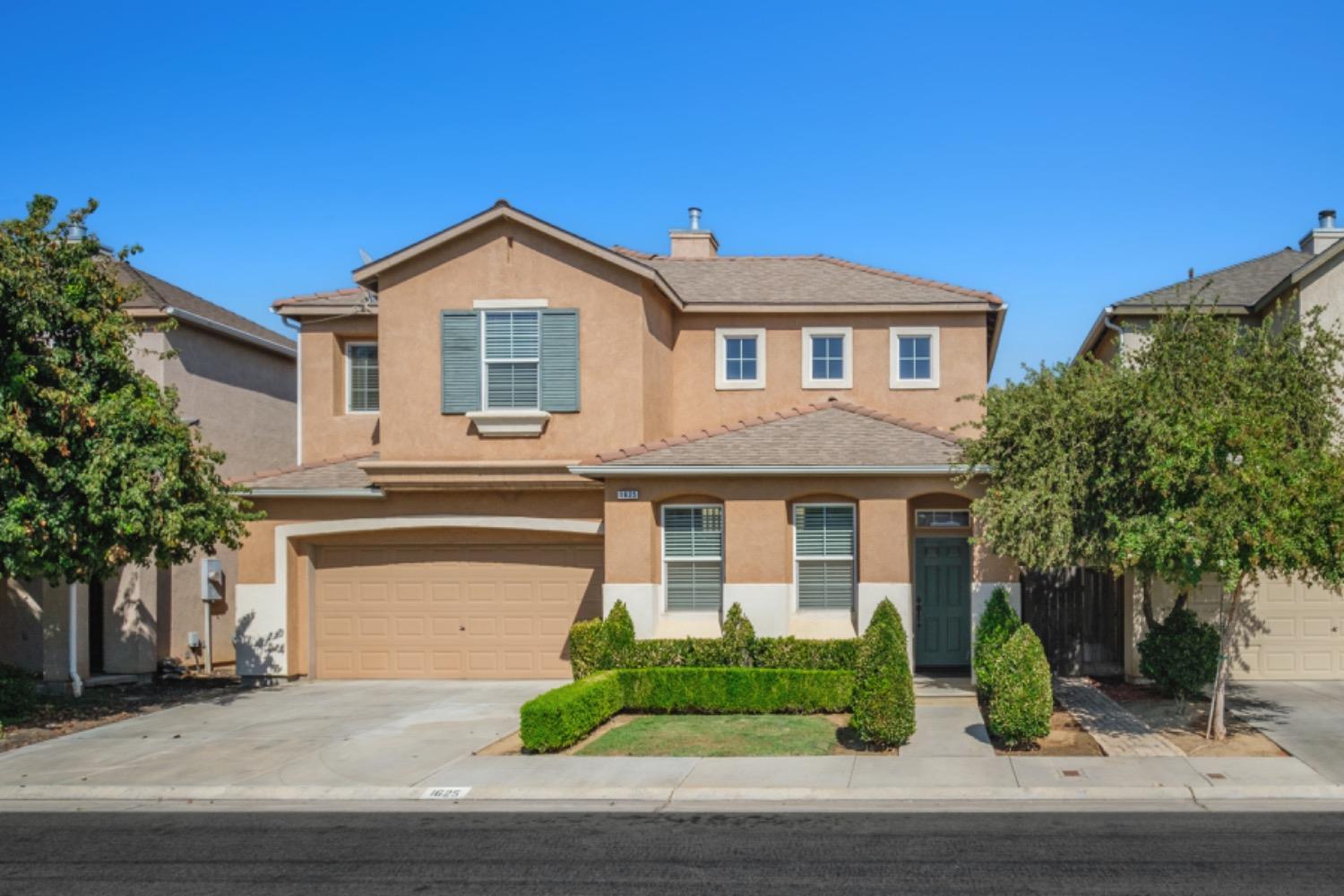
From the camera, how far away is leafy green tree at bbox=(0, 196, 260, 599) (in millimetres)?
15898

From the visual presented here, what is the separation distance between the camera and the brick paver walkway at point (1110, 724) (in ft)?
45.9

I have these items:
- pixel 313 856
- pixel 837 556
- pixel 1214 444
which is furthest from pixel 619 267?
pixel 313 856

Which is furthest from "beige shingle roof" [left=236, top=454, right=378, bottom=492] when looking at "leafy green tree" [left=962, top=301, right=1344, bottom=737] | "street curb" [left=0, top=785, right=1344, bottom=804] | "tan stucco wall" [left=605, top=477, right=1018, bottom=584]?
"leafy green tree" [left=962, top=301, right=1344, bottom=737]

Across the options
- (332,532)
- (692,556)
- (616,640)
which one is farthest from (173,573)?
(692,556)

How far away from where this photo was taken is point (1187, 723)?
15.3 metres

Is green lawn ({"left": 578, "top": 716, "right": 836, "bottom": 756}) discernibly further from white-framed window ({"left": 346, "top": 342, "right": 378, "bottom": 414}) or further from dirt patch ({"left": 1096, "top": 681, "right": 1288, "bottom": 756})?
white-framed window ({"left": 346, "top": 342, "right": 378, "bottom": 414})

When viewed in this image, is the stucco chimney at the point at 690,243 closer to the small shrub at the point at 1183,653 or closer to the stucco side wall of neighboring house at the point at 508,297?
the stucco side wall of neighboring house at the point at 508,297

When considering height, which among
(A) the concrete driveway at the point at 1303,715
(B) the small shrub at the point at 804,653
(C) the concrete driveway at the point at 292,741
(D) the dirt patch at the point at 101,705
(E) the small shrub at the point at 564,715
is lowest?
(D) the dirt patch at the point at 101,705

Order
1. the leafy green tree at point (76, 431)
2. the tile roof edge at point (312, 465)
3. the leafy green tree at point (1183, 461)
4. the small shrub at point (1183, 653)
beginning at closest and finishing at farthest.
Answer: the leafy green tree at point (1183, 461) → the leafy green tree at point (76, 431) → the small shrub at point (1183, 653) → the tile roof edge at point (312, 465)

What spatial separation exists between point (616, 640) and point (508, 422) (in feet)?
14.1

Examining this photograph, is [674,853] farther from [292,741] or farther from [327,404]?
[327,404]

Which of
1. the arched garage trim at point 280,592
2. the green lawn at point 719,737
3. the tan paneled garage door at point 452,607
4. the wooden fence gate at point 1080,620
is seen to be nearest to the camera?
the green lawn at point 719,737

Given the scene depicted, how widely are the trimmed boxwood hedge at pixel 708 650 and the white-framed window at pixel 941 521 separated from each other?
2739 mm

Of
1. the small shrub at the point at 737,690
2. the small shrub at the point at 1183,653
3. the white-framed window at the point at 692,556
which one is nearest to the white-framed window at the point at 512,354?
the white-framed window at the point at 692,556
